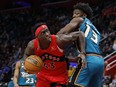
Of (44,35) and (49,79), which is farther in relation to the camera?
(49,79)

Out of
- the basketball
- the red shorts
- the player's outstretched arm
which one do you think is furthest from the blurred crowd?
the player's outstretched arm

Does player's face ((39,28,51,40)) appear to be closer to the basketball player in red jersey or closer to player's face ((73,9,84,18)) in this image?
the basketball player in red jersey

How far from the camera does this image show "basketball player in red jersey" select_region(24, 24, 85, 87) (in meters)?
5.34

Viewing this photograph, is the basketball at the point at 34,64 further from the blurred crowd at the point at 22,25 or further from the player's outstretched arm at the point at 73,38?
the blurred crowd at the point at 22,25

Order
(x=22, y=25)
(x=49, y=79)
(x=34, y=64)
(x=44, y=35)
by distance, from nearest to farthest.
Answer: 1. (x=34, y=64)
2. (x=44, y=35)
3. (x=49, y=79)
4. (x=22, y=25)

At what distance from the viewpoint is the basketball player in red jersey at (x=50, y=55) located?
17.5ft

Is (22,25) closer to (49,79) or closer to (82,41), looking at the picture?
(49,79)

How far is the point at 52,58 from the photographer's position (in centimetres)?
538

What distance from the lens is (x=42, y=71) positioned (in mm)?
5543

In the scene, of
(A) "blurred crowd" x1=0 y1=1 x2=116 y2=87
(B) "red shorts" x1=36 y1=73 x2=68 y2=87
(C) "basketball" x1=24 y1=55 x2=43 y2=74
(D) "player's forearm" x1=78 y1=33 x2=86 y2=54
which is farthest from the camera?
(A) "blurred crowd" x1=0 y1=1 x2=116 y2=87

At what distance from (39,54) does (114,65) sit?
6.33m

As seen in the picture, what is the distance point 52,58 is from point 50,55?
0.05 metres

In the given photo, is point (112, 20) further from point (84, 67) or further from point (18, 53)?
point (84, 67)

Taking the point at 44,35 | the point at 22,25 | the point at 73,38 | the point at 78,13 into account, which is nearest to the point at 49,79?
the point at 44,35
